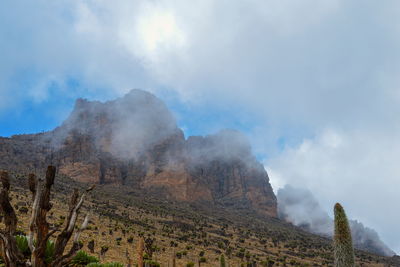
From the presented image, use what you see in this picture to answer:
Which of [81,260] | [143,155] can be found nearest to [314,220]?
[143,155]

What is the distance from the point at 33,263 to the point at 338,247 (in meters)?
5.75

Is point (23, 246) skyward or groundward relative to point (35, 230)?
groundward

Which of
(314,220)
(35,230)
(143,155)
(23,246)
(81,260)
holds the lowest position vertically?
(81,260)

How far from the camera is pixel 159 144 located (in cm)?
12275

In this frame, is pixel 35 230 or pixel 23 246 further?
pixel 23 246

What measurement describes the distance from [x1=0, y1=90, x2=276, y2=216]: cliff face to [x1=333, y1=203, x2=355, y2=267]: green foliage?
86.4 metres

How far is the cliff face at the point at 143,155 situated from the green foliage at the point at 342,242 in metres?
86.4

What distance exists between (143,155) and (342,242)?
115 m

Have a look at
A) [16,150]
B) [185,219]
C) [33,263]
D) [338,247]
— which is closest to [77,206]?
[33,263]

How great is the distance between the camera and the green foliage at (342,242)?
260 inches

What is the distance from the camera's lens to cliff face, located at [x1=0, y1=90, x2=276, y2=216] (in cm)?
10012

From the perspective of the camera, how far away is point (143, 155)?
120 m

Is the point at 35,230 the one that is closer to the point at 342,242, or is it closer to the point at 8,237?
the point at 8,237

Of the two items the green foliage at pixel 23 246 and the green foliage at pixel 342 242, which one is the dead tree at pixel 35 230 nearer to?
the green foliage at pixel 23 246
